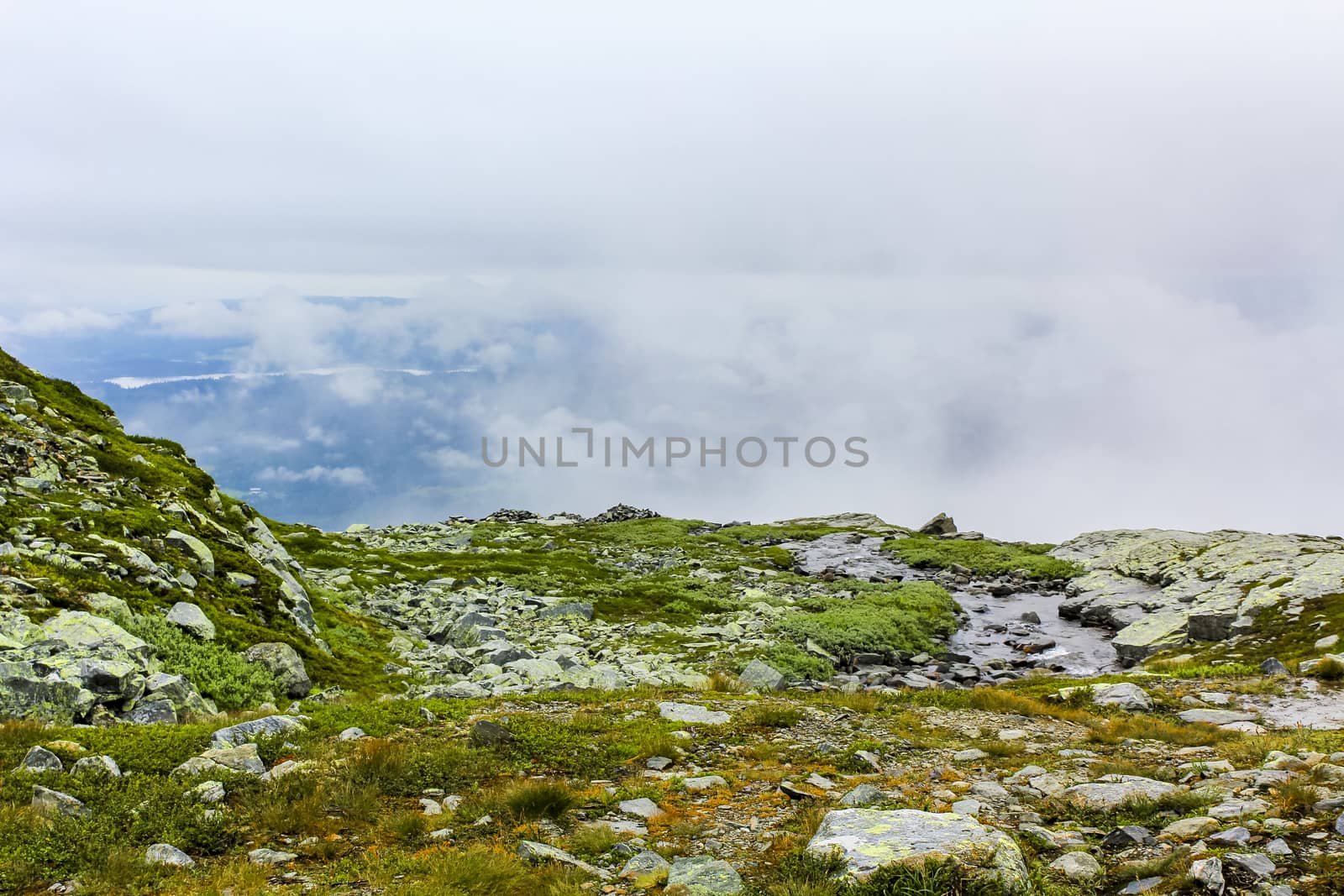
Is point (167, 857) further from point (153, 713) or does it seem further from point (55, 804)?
point (153, 713)

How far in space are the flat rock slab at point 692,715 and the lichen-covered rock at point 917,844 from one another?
6.92 m

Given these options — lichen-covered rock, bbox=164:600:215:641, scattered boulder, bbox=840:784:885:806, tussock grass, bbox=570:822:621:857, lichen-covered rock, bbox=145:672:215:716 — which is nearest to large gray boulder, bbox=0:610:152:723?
lichen-covered rock, bbox=145:672:215:716

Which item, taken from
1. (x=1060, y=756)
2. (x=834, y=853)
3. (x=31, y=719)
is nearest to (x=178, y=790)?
(x=31, y=719)

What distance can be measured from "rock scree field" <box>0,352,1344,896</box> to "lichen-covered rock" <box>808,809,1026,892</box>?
0.04 meters

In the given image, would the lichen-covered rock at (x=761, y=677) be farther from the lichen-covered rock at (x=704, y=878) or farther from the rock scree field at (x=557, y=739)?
the lichen-covered rock at (x=704, y=878)

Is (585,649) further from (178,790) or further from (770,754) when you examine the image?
(178,790)

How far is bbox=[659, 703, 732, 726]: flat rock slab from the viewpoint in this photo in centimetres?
1493

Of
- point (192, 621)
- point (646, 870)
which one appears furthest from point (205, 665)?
point (646, 870)

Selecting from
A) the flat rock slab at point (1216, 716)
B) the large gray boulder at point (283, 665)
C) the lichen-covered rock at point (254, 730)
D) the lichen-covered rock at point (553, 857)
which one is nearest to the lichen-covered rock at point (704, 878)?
the lichen-covered rock at point (553, 857)

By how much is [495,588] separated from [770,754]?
32.7 meters

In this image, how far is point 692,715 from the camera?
15.5 metres

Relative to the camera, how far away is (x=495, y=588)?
141ft

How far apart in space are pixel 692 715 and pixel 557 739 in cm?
360

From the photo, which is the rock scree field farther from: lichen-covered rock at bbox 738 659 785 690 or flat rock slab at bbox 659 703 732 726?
lichen-covered rock at bbox 738 659 785 690
